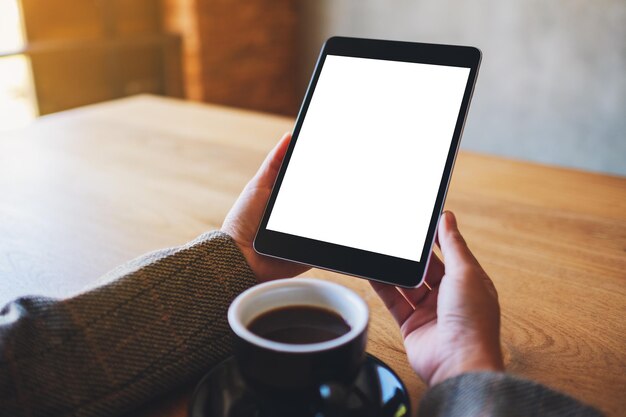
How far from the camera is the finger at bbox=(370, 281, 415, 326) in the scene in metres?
0.54

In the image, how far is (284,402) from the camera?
38 centimetres

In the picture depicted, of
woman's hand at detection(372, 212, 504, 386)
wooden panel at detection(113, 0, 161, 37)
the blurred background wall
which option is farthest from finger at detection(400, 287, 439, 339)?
wooden panel at detection(113, 0, 161, 37)

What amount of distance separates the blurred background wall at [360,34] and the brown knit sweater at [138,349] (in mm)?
2158

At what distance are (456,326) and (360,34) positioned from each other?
9.23 ft

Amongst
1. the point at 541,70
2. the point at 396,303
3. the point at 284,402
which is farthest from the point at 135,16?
the point at 284,402

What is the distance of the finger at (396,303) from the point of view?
542mm

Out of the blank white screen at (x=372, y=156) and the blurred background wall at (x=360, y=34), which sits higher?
the blank white screen at (x=372, y=156)

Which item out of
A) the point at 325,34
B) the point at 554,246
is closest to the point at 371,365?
the point at 554,246

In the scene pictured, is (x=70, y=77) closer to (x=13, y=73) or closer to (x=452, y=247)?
(x=13, y=73)

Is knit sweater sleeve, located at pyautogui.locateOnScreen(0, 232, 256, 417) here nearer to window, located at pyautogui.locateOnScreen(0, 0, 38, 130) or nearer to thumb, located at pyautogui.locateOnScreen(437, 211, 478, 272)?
thumb, located at pyautogui.locateOnScreen(437, 211, 478, 272)

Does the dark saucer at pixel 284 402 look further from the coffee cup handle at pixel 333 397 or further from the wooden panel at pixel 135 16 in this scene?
the wooden panel at pixel 135 16

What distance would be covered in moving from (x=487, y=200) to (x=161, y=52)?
92.2 inches

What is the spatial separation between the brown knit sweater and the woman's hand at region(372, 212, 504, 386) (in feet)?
0.12

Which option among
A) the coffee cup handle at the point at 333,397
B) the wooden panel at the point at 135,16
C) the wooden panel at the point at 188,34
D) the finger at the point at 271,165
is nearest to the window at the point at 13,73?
the wooden panel at the point at 135,16
